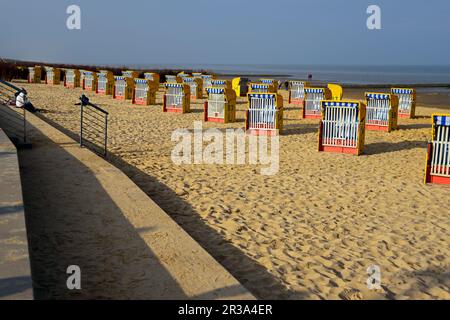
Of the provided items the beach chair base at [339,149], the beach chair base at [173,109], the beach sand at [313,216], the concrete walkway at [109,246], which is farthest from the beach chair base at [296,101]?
the concrete walkway at [109,246]

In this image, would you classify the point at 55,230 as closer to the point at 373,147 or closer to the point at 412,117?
the point at 373,147

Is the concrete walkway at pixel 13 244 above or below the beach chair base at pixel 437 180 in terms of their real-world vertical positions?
above

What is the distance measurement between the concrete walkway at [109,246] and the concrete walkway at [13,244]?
1.18ft

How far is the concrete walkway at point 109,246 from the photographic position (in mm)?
4391

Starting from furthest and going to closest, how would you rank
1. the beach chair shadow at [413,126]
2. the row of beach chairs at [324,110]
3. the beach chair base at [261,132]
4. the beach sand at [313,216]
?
the beach chair shadow at [413,126] → the beach chair base at [261,132] → the row of beach chairs at [324,110] → the beach sand at [313,216]

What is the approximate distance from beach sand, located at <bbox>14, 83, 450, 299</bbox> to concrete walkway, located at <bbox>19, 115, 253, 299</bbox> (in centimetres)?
47

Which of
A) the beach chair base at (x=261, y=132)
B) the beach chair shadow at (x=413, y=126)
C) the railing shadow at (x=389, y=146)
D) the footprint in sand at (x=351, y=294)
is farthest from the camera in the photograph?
the beach chair shadow at (x=413, y=126)

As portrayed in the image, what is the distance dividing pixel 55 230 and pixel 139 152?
250 inches

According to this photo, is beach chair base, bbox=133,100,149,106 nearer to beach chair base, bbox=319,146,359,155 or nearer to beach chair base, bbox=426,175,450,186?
beach chair base, bbox=319,146,359,155

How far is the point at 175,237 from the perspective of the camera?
18.4ft

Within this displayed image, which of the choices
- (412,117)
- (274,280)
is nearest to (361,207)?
(274,280)

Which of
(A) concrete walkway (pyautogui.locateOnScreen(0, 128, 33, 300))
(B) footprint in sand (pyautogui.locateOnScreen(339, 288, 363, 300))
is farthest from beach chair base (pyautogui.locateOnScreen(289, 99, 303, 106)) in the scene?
(B) footprint in sand (pyautogui.locateOnScreen(339, 288, 363, 300))

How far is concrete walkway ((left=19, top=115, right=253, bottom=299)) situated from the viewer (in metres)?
4.39

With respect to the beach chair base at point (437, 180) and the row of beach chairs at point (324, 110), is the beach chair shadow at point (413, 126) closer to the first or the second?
the row of beach chairs at point (324, 110)
